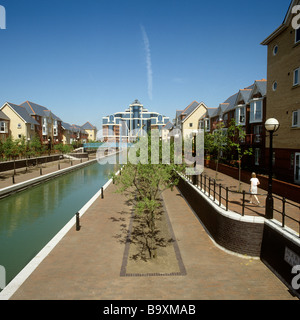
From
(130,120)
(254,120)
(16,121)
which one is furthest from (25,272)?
(130,120)

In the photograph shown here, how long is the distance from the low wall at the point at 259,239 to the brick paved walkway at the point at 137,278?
325mm

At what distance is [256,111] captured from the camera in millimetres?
27484

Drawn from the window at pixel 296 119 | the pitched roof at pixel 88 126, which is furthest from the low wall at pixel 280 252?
the pitched roof at pixel 88 126

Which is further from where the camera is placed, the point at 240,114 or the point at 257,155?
the point at 240,114

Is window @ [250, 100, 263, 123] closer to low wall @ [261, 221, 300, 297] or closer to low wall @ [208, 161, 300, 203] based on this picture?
low wall @ [208, 161, 300, 203]

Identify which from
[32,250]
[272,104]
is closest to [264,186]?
[272,104]

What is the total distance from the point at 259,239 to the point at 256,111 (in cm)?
2237

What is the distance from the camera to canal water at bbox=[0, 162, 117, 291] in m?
11.2

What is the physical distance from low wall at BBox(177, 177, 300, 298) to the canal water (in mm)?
5415

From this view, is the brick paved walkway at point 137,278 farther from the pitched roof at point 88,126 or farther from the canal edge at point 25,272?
the pitched roof at point 88,126

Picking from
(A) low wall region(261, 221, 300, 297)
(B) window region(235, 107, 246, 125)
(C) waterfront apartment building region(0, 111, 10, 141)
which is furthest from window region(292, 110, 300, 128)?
(C) waterfront apartment building region(0, 111, 10, 141)

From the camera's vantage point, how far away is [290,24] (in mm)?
17984

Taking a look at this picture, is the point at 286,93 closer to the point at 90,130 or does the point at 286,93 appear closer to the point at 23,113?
the point at 23,113

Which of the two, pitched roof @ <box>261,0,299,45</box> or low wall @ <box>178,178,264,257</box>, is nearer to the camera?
low wall @ <box>178,178,264,257</box>
